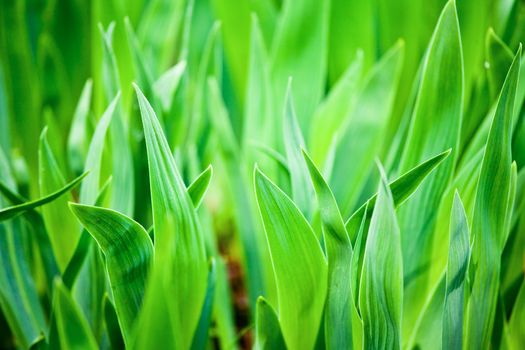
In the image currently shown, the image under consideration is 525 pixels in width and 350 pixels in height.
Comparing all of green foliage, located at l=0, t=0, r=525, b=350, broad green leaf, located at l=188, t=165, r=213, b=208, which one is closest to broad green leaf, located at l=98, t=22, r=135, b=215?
green foliage, located at l=0, t=0, r=525, b=350

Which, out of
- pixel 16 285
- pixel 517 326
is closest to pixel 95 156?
pixel 16 285

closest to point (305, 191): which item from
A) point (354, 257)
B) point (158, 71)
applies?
point (354, 257)

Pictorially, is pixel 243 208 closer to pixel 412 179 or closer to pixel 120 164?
pixel 120 164

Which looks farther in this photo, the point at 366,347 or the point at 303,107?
the point at 303,107

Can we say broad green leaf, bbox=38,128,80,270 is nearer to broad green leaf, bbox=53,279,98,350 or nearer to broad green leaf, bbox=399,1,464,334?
broad green leaf, bbox=53,279,98,350

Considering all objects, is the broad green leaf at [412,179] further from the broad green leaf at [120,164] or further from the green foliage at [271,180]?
the broad green leaf at [120,164]

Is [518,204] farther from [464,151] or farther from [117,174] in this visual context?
[117,174]
